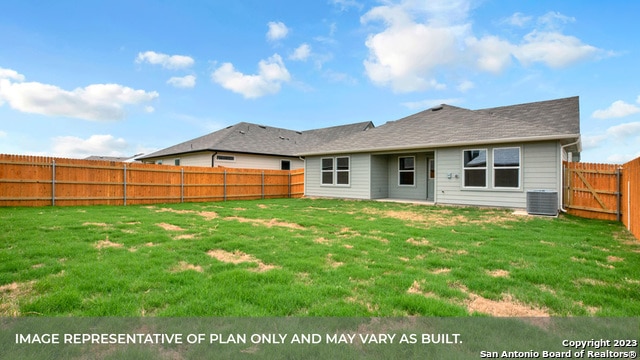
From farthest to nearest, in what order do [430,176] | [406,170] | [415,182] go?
[406,170] → [415,182] → [430,176]

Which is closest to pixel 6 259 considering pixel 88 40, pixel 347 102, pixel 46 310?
pixel 46 310

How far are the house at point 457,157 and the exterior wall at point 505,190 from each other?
27mm

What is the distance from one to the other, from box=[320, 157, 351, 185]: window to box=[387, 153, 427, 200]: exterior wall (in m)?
2.24

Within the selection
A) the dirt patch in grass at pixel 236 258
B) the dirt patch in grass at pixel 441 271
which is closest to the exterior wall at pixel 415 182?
the dirt patch in grass at pixel 441 271

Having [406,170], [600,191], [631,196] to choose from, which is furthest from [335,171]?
[631,196]

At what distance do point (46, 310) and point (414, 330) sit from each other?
3.21m

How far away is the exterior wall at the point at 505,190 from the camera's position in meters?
10.1

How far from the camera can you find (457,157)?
12133mm

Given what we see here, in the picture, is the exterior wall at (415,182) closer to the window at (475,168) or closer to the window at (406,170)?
the window at (406,170)

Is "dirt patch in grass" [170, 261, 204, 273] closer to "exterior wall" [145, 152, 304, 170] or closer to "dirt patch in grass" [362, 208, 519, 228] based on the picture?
"dirt patch in grass" [362, 208, 519, 228]

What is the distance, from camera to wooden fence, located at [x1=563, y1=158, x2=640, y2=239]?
25.5 feet

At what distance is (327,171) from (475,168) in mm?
7474

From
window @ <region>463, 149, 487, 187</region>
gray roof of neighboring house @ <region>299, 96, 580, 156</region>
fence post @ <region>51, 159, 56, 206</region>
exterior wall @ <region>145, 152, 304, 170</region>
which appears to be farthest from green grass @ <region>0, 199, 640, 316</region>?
exterior wall @ <region>145, 152, 304, 170</region>

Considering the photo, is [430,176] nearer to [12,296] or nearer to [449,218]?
[449,218]
